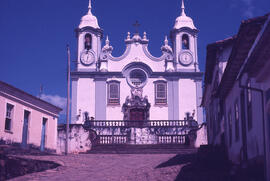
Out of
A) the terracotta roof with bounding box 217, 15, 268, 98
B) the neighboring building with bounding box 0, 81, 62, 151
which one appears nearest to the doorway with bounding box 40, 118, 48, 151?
the neighboring building with bounding box 0, 81, 62, 151

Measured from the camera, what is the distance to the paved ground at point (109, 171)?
11742 millimetres

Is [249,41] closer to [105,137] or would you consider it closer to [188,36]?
[105,137]

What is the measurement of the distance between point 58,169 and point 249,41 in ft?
22.8

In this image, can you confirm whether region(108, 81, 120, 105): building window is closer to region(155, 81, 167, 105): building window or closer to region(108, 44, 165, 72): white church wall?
region(108, 44, 165, 72): white church wall

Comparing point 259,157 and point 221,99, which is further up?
point 221,99

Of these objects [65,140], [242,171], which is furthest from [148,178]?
[65,140]

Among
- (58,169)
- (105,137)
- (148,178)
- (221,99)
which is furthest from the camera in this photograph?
(105,137)

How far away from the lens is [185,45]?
36062 millimetres

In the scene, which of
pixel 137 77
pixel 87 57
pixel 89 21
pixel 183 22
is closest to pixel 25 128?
pixel 87 57

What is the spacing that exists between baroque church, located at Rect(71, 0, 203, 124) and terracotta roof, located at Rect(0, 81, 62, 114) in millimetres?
10239

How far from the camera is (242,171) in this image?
382 inches

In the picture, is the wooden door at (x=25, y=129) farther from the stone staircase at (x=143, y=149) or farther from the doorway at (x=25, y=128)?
the stone staircase at (x=143, y=149)

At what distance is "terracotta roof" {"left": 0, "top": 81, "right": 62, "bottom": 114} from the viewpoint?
1779cm

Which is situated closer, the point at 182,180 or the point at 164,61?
the point at 182,180
